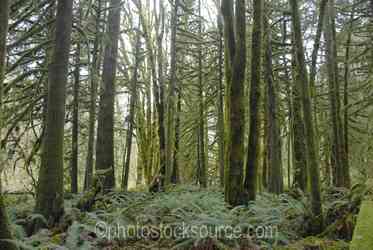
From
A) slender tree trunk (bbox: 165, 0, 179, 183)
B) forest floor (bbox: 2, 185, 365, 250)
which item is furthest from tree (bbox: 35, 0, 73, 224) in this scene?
slender tree trunk (bbox: 165, 0, 179, 183)

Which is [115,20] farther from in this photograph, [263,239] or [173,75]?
[263,239]

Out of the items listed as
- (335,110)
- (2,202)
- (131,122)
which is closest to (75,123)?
(131,122)

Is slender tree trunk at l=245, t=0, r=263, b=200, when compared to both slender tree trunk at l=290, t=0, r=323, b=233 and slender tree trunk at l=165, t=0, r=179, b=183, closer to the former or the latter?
slender tree trunk at l=290, t=0, r=323, b=233

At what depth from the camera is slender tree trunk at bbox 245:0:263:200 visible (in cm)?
530

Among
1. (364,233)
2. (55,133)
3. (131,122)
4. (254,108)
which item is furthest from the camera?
(131,122)

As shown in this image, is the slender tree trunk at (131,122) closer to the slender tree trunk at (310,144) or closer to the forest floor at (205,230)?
the forest floor at (205,230)

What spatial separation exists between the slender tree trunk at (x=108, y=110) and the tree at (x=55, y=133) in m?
2.05

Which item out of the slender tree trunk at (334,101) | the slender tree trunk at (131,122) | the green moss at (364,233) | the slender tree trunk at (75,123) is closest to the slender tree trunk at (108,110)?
the slender tree trunk at (75,123)

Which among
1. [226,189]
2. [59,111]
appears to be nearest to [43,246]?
[59,111]

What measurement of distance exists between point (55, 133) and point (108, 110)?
8.24ft

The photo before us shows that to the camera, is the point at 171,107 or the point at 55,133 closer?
the point at 55,133

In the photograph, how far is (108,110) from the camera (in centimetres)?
696

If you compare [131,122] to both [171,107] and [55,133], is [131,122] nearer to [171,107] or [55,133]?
[171,107]

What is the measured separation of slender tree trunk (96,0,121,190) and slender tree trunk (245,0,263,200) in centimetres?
307
